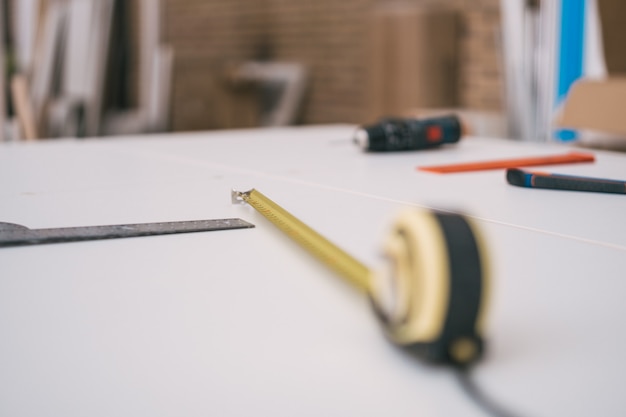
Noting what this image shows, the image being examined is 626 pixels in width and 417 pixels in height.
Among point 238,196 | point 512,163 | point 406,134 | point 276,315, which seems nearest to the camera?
point 276,315

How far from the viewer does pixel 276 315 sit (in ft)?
→ 1.53

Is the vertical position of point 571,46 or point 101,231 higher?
point 571,46

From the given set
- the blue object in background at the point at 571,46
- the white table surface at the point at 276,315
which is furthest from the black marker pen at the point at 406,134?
the blue object in background at the point at 571,46

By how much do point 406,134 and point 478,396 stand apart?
101 cm

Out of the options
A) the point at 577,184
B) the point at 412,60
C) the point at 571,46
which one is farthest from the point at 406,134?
the point at 412,60

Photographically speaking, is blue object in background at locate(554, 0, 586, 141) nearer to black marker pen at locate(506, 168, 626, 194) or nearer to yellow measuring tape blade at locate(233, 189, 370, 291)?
black marker pen at locate(506, 168, 626, 194)

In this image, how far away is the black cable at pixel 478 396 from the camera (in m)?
0.33

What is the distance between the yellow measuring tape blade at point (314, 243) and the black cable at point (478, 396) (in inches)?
2.8

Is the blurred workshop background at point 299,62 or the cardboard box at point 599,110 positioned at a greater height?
the blurred workshop background at point 299,62

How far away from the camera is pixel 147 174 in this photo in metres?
1.11

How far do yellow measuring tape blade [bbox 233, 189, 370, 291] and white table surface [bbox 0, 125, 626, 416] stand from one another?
0.02 metres

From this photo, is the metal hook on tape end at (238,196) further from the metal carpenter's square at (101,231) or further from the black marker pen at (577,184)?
the black marker pen at (577,184)

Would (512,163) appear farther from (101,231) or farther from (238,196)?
(101,231)

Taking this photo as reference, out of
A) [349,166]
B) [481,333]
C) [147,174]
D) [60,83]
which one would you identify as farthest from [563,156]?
[60,83]
